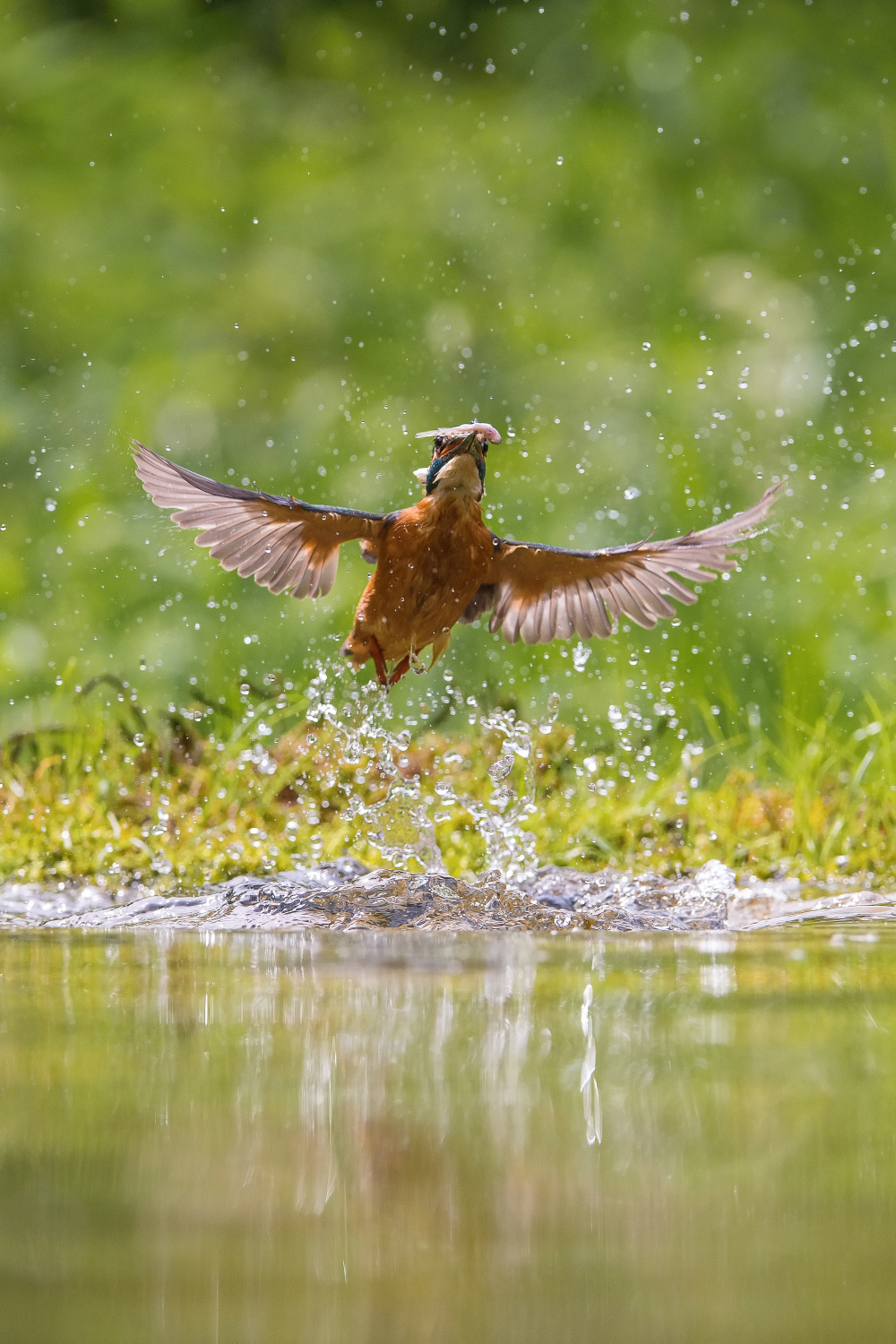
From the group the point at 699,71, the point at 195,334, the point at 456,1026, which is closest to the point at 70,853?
the point at 456,1026

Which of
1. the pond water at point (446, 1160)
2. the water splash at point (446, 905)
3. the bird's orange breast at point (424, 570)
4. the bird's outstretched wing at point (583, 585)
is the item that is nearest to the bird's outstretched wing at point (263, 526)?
the bird's orange breast at point (424, 570)

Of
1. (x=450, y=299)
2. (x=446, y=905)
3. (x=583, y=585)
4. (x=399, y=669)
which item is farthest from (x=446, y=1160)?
(x=450, y=299)

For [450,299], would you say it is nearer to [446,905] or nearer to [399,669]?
[399,669]

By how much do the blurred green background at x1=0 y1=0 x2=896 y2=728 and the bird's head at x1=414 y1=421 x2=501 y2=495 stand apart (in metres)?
1.93

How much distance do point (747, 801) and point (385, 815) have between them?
127 centimetres

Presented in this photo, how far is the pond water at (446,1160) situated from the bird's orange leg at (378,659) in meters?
1.55

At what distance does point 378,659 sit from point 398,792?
44 cm

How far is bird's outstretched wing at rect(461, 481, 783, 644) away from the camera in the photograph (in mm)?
3604

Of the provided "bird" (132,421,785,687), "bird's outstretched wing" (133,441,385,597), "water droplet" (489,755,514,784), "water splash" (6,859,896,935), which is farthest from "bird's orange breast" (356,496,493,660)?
"water splash" (6,859,896,935)

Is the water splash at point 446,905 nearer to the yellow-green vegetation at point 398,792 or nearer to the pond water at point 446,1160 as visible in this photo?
the yellow-green vegetation at point 398,792

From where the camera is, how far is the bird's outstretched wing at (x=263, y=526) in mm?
3182

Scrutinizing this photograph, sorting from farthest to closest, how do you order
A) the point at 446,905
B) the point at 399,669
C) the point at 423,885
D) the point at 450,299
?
1. the point at 450,299
2. the point at 399,669
3. the point at 423,885
4. the point at 446,905

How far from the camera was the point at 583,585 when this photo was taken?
154 inches

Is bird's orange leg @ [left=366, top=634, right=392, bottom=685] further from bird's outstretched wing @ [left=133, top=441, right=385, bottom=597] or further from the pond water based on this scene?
the pond water
